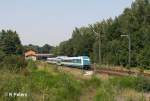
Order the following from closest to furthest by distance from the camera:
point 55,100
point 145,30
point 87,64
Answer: point 55,100 < point 87,64 < point 145,30

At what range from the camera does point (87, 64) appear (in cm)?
6862

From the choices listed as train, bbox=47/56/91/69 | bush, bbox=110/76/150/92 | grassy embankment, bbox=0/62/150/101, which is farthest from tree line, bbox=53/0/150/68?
grassy embankment, bbox=0/62/150/101

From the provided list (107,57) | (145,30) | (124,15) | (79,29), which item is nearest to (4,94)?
(145,30)

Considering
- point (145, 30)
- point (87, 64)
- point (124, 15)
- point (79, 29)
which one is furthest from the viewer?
point (79, 29)

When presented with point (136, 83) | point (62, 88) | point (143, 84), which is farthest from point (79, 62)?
point (62, 88)

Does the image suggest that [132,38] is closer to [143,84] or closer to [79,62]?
[79,62]

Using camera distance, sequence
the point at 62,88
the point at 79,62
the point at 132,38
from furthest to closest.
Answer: the point at 132,38 < the point at 79,62 < the point at 62,88

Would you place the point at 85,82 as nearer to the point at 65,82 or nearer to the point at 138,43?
the point at 65,82

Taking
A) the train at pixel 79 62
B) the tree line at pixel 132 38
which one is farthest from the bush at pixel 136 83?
the train at pixel 79 62

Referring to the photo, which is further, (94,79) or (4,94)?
(94,79)

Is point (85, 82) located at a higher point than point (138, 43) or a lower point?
lower

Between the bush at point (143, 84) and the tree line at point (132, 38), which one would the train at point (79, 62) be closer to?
the tree line at point (132, 38)

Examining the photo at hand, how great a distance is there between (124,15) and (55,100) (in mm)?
75551

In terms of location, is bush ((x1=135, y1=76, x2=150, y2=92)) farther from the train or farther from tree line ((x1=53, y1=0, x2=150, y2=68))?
the train
